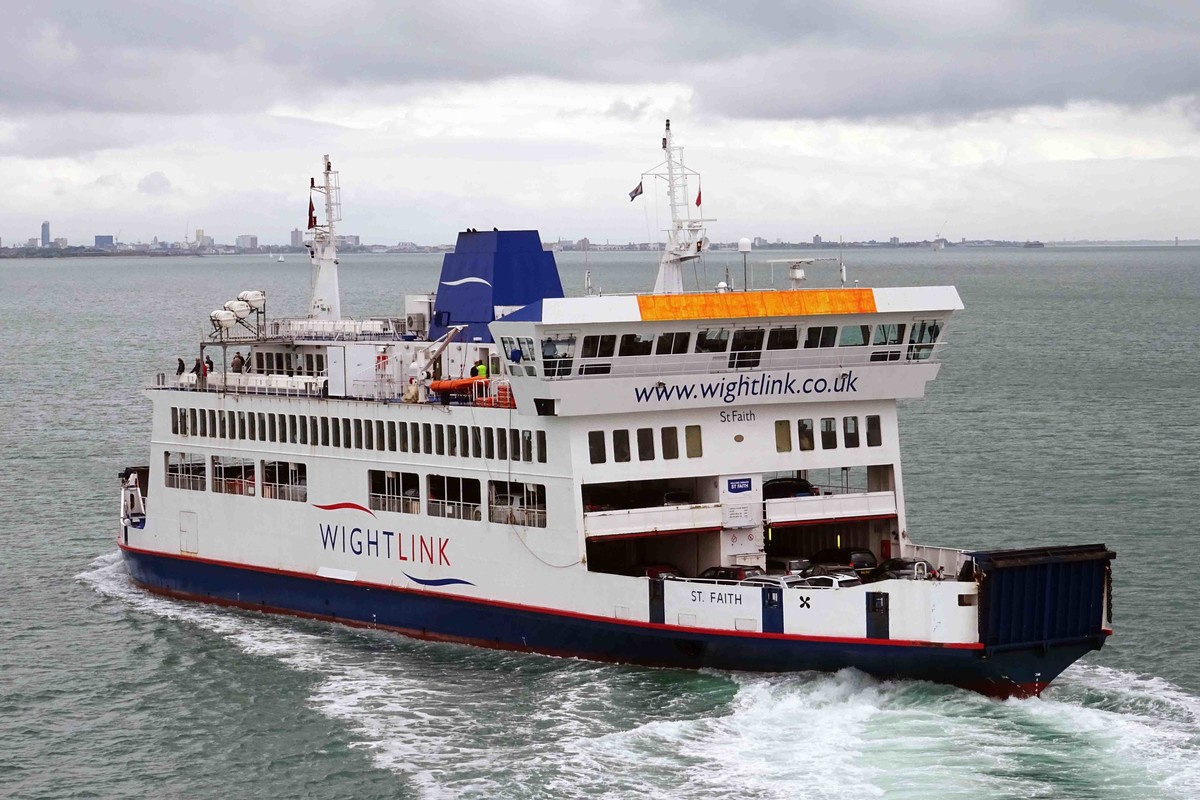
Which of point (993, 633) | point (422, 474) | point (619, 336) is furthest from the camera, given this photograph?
point (422, 474)

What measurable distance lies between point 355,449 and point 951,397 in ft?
131

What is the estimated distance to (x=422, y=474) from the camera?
3341 centimetres

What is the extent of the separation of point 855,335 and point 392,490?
10.1m

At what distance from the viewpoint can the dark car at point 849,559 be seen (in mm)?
31438

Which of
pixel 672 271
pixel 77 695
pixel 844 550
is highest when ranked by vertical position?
pixel 672 271

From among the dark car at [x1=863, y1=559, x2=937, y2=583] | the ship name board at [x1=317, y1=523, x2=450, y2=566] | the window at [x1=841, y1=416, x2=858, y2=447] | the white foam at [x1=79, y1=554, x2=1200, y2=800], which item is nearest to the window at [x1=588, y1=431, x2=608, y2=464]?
the white foam at [x1=79, y1=554, x2=1200, y2=800]

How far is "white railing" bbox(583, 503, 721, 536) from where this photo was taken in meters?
30.5

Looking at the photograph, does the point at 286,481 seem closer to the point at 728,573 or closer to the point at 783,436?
the point at 728,573

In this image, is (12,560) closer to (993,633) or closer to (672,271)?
(672,271)

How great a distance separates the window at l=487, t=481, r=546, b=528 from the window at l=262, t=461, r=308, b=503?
5581 millimetres

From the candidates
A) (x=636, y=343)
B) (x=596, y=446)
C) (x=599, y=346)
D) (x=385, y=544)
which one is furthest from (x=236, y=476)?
(x=636, y=343)

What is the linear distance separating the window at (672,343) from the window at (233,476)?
11.2 meters

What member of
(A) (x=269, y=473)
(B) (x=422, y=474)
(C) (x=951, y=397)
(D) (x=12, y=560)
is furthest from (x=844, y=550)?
(C) (x=951, y=397)

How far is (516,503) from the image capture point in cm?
3158
